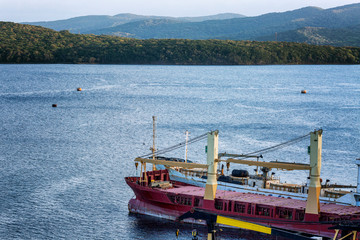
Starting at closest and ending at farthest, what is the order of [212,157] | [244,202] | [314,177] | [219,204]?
1. [314,177]
2. [212,157]
3. [244,202]
4. [219,204]

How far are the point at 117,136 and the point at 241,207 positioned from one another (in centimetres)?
4519

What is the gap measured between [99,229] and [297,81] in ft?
527

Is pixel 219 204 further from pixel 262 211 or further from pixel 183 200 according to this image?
pixel 183 200

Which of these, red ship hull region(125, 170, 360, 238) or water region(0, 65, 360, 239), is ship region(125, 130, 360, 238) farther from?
water region(0, 65, 360, 239)

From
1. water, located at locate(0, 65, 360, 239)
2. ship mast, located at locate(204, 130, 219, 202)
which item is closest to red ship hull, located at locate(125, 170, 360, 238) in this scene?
water, located at locate(0, 65, 360, 239)

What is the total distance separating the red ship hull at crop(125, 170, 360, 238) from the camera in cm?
3941

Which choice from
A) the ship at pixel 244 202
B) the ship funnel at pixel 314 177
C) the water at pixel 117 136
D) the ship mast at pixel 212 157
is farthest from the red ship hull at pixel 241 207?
the ship mast at pixel 212 157

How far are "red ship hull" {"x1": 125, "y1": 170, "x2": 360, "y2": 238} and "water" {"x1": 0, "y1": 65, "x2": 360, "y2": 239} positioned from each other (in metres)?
1.28

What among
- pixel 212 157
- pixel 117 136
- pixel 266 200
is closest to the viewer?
pixel 212 157

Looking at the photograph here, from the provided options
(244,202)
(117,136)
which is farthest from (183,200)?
(117,136)

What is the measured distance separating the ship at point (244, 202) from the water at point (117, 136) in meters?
1.65

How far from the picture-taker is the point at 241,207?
142ft

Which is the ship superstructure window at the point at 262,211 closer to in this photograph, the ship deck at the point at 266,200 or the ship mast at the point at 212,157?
the ship deck at the point at 266,200

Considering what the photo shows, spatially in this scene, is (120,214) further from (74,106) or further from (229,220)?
(74,106)
